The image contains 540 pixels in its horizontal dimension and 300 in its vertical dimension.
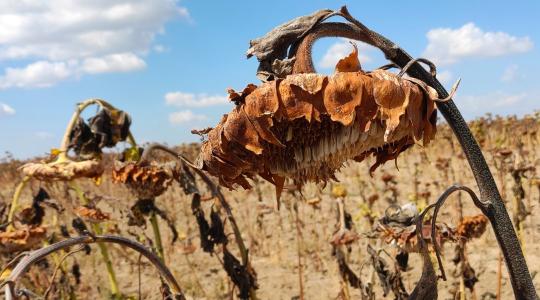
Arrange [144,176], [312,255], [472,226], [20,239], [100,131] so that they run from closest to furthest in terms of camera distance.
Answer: [144,176] < [20,239] < [100,131] < [472,226] < [312,255]

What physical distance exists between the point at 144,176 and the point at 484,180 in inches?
77.1

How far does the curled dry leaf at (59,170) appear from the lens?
9.23 feet

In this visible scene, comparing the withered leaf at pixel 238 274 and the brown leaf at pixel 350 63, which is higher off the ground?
the brown leaf at pixel 350 63

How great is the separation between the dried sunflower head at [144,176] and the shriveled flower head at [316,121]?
5.99 feet

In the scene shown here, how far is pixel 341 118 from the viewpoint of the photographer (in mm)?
1177

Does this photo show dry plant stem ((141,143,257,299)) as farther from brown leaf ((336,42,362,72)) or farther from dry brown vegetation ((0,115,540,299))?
brown leaf ((336,42,362,72))

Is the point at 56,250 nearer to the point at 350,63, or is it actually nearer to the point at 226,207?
the point at 350,63

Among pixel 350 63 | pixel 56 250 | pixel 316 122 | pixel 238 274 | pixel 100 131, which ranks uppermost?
pixel 100 131

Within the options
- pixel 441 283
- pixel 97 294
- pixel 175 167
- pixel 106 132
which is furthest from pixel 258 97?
pixel 97 294

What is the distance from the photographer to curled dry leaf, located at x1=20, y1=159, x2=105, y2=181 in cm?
281

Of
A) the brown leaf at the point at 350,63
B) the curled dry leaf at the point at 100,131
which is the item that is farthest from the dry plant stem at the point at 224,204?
the brown leaf at the point at 350,63

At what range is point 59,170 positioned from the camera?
2.81 m

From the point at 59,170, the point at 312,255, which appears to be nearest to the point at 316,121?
the point at 59,170

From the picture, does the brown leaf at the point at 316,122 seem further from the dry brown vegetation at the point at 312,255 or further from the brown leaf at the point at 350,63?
the dry brown vegetation at the point at 312,255
